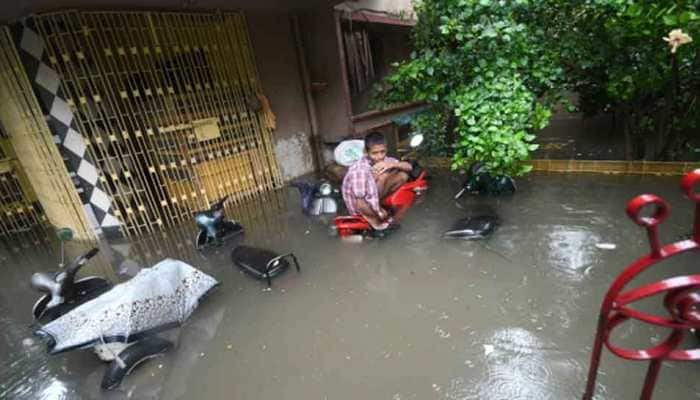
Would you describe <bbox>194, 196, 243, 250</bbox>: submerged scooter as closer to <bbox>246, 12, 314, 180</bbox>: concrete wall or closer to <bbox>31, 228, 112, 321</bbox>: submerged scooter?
<bbox>31, 228, 112, 321</bbox>: submerged scooter

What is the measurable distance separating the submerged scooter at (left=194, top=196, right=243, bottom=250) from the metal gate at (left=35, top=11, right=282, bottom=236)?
1.36m

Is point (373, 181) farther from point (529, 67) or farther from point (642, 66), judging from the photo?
point (642, 66)

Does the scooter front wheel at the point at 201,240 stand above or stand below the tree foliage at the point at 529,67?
below

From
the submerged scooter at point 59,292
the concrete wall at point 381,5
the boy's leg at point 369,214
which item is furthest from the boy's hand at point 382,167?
the concrete wall at point 381,5

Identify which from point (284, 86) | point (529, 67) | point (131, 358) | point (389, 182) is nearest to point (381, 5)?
point (284, 86)

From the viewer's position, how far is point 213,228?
443 cm

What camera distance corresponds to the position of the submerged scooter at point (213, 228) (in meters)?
4.40

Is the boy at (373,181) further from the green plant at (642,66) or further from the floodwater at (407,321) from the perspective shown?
the green plant at (642,66)

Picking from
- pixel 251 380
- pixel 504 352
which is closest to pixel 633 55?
pixel 504 352

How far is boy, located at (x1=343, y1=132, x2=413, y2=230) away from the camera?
155 inches

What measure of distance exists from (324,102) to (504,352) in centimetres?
602

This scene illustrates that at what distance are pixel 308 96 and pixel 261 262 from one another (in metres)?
4.59

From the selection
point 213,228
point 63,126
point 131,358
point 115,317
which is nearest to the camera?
point 115,317

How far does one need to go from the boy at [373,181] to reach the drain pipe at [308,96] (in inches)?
133
